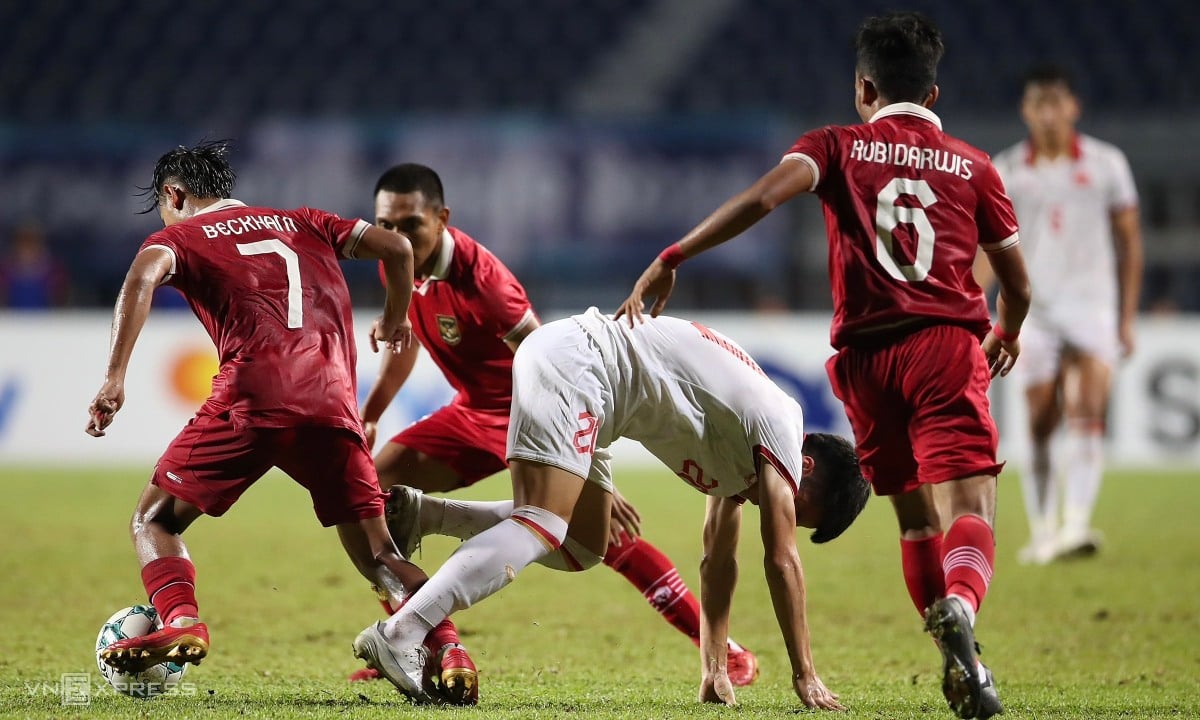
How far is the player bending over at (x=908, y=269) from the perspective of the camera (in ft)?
12.1

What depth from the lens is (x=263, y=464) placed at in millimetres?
4004

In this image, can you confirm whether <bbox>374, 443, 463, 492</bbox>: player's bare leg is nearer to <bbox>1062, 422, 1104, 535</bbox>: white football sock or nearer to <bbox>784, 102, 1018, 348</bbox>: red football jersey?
<bbox>784, 102, 1018, 348</bbox>: red football jersey

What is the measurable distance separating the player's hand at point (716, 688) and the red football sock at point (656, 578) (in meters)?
0.72

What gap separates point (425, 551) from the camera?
767cm

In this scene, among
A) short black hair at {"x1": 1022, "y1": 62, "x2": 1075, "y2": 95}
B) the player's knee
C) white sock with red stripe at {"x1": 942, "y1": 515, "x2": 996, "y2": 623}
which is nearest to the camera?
white sock with red stripe at {"x1": 942, "y1": 515, "x2": 996, "y2": 623}

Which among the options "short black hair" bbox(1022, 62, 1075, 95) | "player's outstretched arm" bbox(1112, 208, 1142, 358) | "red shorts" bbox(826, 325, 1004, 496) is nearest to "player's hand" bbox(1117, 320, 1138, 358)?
"player's outstretched arm" bbox(1112, 208, 1142, 358)

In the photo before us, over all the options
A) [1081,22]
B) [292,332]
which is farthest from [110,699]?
[1081,22]

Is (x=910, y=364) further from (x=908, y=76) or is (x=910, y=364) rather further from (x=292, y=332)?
(x=292, y=332)

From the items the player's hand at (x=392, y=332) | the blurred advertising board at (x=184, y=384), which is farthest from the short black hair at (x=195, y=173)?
the blurred advertising board at (x=184, y=384)

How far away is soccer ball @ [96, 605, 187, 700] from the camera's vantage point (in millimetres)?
3965

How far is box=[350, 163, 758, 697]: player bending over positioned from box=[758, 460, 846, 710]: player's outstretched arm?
844 millimetres

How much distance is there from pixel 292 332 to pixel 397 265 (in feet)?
1.21

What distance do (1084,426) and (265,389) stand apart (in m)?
5.70

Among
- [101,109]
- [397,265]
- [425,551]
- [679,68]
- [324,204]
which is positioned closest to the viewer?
[397,265]
